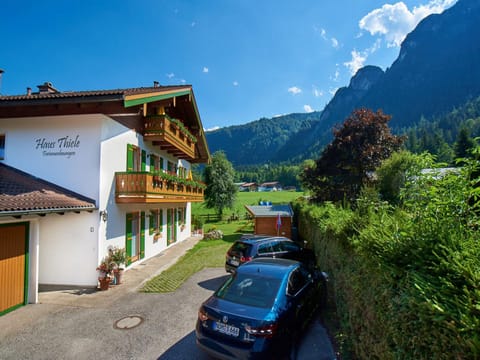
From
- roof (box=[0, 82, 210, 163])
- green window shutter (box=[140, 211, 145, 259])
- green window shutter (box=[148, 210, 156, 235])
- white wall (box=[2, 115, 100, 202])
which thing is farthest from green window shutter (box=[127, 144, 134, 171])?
green window shutter (box=[148, 210, 156, 235])

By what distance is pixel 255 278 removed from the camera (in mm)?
5328

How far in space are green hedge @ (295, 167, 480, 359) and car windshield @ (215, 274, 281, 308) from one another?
57.5 inches

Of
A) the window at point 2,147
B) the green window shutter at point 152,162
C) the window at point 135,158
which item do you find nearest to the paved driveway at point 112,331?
the window at point 135,158

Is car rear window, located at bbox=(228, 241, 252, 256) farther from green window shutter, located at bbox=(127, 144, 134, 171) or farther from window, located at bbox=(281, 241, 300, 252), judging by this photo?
green window shutter, located at bbox=(127, 144, 134, 171)

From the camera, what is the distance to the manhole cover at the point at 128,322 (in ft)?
20.6

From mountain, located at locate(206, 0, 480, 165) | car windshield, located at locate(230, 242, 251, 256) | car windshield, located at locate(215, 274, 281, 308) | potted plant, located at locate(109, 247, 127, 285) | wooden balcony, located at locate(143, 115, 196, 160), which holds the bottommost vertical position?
potted plant, located at locate(109, 247, 127, 285)

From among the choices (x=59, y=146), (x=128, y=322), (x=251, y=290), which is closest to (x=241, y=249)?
(x=128, y=322)

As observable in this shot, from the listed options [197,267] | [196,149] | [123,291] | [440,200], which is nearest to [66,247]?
[123,291]

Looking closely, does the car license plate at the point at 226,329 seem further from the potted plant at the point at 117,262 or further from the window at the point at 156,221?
the window at the point at 156,221

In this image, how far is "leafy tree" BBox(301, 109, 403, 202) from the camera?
16953 mm

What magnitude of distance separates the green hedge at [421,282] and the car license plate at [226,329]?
76.4 inches

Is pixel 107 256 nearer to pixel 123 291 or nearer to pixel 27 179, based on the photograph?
pixel 123 291

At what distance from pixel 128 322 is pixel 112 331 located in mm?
496

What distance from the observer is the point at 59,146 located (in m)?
9.68
